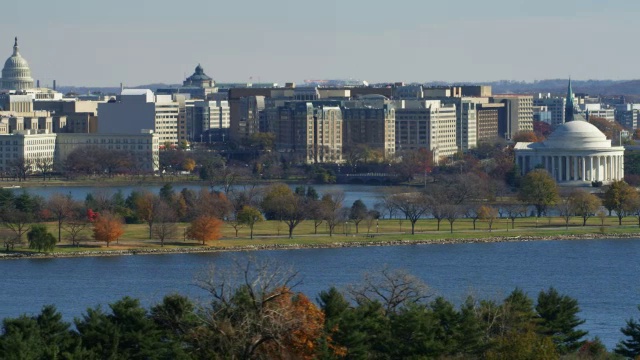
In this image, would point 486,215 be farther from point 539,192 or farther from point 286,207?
point 539,192

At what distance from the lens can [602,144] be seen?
242ft

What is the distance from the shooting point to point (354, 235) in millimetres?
49188

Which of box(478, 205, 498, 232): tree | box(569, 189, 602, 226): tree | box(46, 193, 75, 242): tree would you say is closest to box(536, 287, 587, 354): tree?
box(46, 193, 75, 242): tree

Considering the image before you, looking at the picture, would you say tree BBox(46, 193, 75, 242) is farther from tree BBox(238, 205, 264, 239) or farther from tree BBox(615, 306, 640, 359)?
tree BBox(615, 306, 640, 359)

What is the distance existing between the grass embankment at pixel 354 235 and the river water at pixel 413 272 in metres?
0.86

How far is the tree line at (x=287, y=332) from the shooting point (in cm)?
2403

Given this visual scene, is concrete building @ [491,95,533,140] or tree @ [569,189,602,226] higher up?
concrete building @ [491,95,533,140]

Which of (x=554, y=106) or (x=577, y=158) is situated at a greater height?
(x=554, y=106)

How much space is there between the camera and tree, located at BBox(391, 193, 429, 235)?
52312mm

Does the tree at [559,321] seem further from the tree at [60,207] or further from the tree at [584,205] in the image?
the tree at [584,205]

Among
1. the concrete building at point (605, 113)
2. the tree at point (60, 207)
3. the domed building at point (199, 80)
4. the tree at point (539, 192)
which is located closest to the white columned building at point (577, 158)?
the tree at point (539, 192)

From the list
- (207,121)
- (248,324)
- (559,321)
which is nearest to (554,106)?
(207,121)

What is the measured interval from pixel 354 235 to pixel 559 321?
2045cm

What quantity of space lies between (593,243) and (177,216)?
35.3 ft
